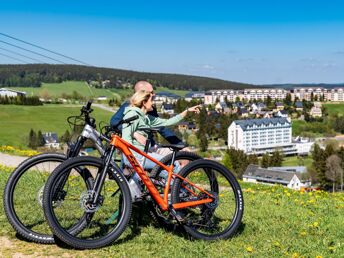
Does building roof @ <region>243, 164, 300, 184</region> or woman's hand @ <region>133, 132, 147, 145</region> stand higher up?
woman's hand @ <region>133, 132, 147, 145</region>

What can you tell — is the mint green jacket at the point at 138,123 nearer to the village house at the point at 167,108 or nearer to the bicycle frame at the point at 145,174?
the bicycle frame at the point at 145,174

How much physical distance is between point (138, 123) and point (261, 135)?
147 meters

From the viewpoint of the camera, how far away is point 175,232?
5672 millimetres

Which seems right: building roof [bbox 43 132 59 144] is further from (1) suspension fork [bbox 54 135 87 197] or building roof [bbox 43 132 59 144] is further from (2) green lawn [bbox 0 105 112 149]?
(1) suspension fork [bbox 54 135 87 197]

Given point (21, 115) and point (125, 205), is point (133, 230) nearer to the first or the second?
point (125, 205)

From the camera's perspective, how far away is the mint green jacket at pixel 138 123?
5.93 meters

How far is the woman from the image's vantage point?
5.94 m

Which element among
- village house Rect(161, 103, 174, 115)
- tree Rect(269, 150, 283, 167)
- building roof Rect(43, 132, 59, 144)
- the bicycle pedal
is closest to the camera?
the bicycle pedal

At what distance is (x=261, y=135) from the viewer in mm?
150000

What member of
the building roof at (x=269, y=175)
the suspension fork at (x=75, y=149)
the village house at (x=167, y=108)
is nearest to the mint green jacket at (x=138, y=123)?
the suspension fork at (x=75, y=149)

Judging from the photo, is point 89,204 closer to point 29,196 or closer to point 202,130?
point 29,196

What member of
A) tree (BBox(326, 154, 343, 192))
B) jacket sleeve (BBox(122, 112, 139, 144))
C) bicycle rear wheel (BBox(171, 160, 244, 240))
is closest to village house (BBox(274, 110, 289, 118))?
tree (BBox(326, 154, 343, 192))

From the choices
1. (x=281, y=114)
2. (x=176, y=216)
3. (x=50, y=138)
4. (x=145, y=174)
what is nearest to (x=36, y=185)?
(x=145, y=174)

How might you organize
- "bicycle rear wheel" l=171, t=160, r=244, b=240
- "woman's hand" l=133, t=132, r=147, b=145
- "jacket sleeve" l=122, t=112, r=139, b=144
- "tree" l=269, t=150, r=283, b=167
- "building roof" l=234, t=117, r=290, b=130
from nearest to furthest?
"bicycle rear wheel" l=171, t=160, r=244, b=240, "jacket sleeve" l=122, t=112, r=139, b=144, "woman's hand" l=133, t=132, r=147, b=145, "tree" l=269, t=150, r=283, b=167, "building roof" l=234, t=117, r=290, b=130
